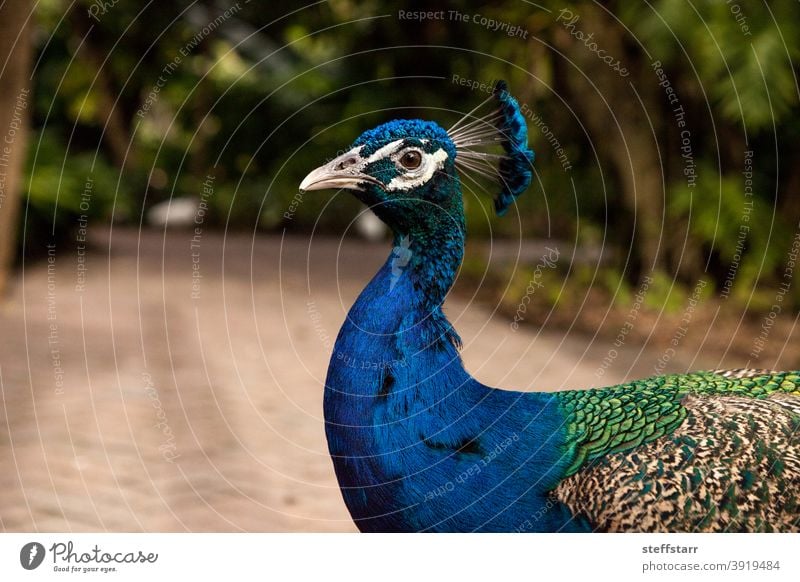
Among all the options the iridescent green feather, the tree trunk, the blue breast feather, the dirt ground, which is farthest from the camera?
the tree trunk

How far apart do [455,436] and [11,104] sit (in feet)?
16.0

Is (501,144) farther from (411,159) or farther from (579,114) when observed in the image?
(579,114)

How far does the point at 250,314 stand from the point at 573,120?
2.79 meters

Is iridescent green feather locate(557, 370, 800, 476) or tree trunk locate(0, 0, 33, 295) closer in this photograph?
iridescent green feather locate(557, 370, 800, 476)

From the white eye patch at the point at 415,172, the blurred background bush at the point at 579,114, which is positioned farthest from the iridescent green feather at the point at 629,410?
the blurred background bush at the point at 579,114

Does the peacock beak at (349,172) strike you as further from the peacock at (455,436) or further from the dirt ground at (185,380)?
the dirt ground at (185,380)

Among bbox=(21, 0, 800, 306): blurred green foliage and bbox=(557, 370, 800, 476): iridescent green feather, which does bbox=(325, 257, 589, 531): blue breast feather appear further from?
bbox=(21, 0, 800, 306): blurred green foliage

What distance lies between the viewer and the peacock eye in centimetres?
194

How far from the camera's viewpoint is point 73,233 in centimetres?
857

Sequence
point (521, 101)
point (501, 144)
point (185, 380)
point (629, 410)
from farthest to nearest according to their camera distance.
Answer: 1. point (521, 101)
2. point (185, 380)
3. point (501, 144)
4. point (629, 410)

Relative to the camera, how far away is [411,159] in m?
1.95

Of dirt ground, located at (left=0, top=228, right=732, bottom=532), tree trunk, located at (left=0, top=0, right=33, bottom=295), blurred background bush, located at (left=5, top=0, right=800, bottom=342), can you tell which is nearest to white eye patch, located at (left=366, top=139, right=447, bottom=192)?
blurred background bush, located at (left=5, top=0, right=800, bottom=342)
